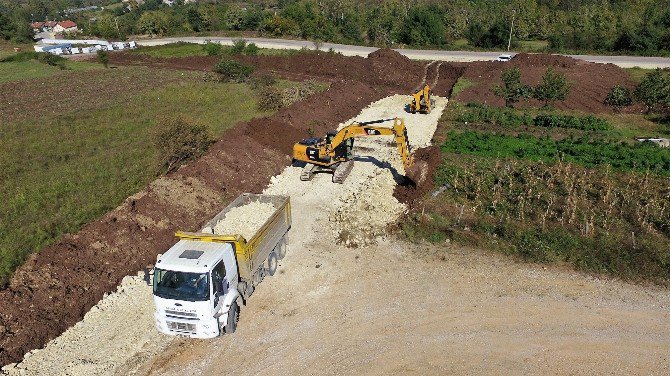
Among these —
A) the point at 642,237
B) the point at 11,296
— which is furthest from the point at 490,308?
the point at 11,296

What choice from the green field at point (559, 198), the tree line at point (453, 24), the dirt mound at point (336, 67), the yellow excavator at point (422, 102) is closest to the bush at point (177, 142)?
the green field at point (559, 198)

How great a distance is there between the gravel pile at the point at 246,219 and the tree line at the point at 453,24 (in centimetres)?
5216

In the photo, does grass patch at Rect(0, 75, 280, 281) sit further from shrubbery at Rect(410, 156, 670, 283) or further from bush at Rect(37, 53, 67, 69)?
bush at Rect(37, 53, 67, 69)

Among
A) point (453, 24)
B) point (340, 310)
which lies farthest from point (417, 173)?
point (453, 24)

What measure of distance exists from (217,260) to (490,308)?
8.43 m

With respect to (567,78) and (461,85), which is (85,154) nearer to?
(461,85)

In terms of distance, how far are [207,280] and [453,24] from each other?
6803 centimetres

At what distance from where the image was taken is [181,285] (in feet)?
41.2

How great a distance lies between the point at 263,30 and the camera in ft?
257

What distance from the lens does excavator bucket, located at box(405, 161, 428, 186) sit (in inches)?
905

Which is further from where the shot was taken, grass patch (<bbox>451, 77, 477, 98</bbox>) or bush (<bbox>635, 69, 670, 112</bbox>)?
grass patch (<bbox>451, 77, 477, 98</bbox>)

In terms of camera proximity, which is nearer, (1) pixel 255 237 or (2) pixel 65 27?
(1) pixel 255 237

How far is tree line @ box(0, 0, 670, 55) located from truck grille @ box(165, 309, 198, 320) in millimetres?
57887

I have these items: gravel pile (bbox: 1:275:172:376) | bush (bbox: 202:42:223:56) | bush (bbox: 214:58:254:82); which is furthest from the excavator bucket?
bush (bbox: 202:42:223:56)
